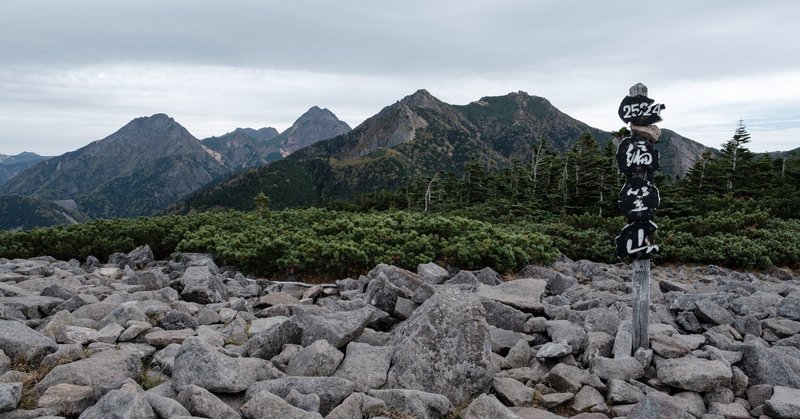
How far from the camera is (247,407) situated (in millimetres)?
5215

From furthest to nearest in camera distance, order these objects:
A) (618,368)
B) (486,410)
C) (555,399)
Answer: (618,368) < (555,399) < (486,410)

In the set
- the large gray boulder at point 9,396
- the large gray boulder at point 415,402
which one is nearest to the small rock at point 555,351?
the large gray boulder at point 415,402

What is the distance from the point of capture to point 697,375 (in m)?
6.41

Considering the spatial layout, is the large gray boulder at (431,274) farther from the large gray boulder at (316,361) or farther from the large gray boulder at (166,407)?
the large gray boulder at (166,407)

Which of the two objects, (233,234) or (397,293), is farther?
(233,234)

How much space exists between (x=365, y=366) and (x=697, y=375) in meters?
4.36

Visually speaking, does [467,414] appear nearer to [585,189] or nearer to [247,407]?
[247,407]

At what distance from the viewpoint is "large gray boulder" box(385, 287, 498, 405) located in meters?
6.20

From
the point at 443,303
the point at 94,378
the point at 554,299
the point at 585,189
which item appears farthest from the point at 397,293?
the point at 585,189

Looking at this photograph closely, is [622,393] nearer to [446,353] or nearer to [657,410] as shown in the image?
[657,410]

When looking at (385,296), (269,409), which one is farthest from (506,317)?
(269,409)

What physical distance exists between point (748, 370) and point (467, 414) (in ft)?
14.5

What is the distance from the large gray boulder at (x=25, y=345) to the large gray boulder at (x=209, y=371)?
66.5 inches

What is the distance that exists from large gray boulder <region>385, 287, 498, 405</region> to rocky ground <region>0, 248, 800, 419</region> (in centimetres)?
2
